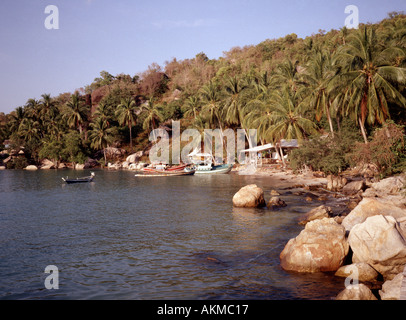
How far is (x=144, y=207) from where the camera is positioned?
84.9ft

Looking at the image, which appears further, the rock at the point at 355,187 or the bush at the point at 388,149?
the rock at the point at 355,187

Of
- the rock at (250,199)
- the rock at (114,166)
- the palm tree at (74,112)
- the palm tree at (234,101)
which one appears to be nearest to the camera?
the rock at (250,199)

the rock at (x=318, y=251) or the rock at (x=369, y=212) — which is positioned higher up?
the rock at (x=369, y=212)

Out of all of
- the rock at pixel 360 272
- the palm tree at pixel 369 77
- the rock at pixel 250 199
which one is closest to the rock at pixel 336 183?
the palm tree at pixel 369 77

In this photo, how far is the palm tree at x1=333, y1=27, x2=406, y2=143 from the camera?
29984 mm

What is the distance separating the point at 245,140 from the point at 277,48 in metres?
42.2

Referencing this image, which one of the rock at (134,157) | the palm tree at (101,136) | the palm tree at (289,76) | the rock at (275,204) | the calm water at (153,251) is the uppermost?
the palm tree at (289,76)

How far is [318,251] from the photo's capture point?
457 inches

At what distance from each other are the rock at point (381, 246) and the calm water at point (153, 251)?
132 centimetres

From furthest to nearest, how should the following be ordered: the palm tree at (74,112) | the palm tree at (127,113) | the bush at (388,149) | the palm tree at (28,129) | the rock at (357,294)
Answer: the palm tree at (28,129) → the palm tree at (74,112) → the palm tree at (127,113) → the bush at (388,149) → the rock at (357,294)

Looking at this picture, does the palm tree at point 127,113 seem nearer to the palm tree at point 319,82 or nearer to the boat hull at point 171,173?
the boat hull at point 171,173

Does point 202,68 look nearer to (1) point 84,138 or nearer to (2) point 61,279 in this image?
(1) point 84,138

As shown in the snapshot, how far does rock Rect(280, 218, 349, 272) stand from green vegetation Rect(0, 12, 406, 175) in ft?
55.1

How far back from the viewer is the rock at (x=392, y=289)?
342 inches
